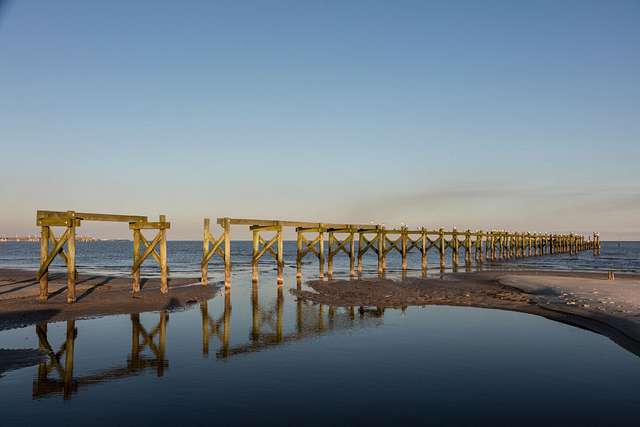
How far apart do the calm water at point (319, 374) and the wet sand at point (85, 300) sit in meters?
1.67

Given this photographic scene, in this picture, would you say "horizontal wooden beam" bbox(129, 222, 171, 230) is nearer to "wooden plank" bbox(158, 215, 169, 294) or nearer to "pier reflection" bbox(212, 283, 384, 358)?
"wooden plank" bbox(158, 215, 169, 294)

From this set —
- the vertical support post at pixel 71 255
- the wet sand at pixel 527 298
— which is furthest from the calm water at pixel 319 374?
the vertical support post at pixel 71 255

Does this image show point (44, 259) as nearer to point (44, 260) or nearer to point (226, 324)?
point (44, 260)

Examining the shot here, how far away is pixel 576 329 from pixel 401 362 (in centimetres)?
725

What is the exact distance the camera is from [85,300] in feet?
63.1

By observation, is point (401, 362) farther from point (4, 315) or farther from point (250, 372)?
point (4, 315)

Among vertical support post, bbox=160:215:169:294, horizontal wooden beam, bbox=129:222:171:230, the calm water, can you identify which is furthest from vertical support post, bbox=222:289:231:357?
horizontal wooden beam, bbox=129:222:171:230

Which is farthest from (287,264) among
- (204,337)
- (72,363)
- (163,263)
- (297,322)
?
(72,363)

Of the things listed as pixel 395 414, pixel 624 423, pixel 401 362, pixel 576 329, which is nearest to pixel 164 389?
pixel 395 414

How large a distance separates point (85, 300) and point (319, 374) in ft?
45.2

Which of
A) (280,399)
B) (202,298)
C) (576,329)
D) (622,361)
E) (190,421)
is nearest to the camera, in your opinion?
(190,421)

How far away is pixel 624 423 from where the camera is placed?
7.27m

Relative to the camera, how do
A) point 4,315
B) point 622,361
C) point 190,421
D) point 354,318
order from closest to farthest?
1. point 190,421
2. point 622,361
3. point 4,315
4. point 354,318

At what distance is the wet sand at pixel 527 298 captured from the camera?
14.7m
